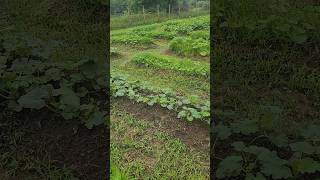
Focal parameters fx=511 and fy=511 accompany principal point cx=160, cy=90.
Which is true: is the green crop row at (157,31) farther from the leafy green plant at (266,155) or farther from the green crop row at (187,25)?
the leafy green plant at (266,155)

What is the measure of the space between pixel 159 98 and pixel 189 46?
0.53 meters

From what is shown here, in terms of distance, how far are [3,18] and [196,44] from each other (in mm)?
3845

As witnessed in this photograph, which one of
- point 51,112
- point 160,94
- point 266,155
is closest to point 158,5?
point 160,94

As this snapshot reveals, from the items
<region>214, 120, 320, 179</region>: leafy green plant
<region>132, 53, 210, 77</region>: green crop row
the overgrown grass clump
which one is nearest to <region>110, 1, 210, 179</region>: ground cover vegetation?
<region>132, 53, 210, 77</region>: green crop row

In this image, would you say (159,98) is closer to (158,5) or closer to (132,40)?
(132,40)

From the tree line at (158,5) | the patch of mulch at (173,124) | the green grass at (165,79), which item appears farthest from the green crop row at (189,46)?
the patch of mulch at (173,124)

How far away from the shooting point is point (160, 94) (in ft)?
11.8

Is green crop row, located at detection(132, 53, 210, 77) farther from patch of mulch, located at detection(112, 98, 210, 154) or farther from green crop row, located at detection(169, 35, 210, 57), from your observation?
patch of mulch, located at detection(112, 98, 210, 154)

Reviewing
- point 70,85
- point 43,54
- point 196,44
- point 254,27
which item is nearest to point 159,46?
point 196,44

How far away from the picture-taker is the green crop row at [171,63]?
10.7ft

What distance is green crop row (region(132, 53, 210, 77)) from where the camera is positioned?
326 centimetres

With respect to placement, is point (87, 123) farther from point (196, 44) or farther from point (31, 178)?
point (196, 44)

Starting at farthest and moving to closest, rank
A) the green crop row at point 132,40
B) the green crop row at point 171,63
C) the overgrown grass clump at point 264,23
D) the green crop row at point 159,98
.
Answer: the overgrown grass clump at point 264,23
the green crop row at point 159,98
the green crop row at point 171,63
the green crop row at point 132,40

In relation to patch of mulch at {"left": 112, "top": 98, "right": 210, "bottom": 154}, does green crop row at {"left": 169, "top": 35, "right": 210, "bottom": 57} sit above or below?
above
